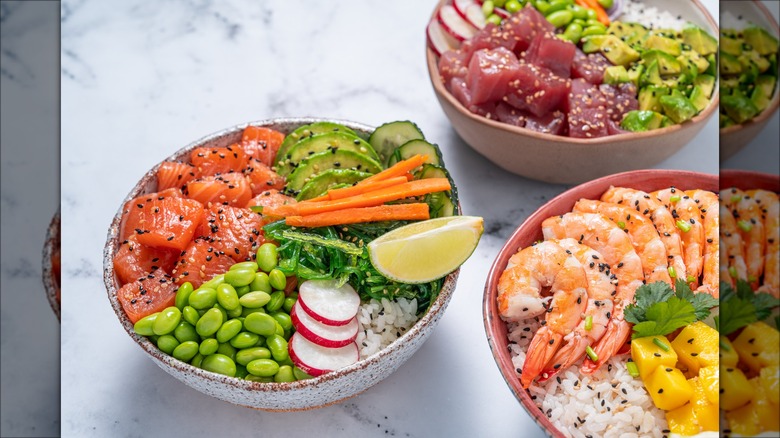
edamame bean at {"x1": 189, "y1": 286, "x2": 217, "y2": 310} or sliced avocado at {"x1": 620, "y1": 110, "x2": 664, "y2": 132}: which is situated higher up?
sliced avocado at {"x1": 620, "y1": 110, "x2": 664, "y2": 132}


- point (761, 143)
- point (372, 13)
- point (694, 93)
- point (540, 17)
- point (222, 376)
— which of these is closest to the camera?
point (761, 143)

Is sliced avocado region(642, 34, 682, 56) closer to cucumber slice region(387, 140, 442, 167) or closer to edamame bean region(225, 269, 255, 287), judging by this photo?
cucumber slice region(387, 140, 442, 167)

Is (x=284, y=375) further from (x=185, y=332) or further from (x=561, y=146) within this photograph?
(x=561, y=146)

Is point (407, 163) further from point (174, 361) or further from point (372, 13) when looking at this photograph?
point (372, 13)

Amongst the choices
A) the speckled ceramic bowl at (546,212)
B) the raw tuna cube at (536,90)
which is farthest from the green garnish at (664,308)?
the raw tuna cube at (536,90)

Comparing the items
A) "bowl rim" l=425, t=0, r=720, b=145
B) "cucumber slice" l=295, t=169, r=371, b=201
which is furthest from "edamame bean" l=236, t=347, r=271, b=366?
"bowl rim" l=425, t=0, r=720, b=145

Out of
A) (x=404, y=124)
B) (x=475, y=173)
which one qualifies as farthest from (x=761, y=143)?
(x=475, y=173)

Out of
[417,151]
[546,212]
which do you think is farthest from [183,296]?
[546,212]
